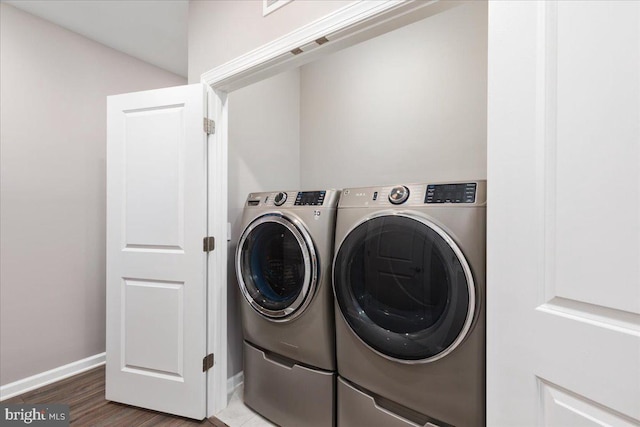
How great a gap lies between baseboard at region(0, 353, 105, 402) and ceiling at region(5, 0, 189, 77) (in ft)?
8.47

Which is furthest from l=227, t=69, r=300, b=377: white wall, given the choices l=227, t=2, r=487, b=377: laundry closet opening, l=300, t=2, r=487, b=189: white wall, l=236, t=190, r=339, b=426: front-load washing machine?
l=236, t=190, r=339, b=426: front-load washing machine

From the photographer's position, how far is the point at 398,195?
128cm

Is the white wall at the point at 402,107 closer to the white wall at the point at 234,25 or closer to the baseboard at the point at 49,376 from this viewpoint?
the white wall at the point at 234,25

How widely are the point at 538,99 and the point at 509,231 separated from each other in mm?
320

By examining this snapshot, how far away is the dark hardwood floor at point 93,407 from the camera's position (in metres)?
1.75

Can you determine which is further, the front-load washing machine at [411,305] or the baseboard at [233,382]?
the baseboard at [233,382]

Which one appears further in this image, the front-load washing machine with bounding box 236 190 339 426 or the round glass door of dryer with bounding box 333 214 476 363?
the front-load washing machine with bounding box 236 190 339 426

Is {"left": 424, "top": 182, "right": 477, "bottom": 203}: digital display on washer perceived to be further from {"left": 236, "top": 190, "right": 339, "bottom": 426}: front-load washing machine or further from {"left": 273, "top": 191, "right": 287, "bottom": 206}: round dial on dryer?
{"left": 273, "top": 191, "right": 287, "bottom": 206}: round dial on dryer

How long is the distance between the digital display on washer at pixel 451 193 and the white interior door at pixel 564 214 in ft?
1.08

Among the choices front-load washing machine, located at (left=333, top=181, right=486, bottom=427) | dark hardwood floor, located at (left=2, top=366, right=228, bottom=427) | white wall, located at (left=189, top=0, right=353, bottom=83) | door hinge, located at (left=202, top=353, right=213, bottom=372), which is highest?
white wall, located at (left=189, top=0, right=353, bottom=83)

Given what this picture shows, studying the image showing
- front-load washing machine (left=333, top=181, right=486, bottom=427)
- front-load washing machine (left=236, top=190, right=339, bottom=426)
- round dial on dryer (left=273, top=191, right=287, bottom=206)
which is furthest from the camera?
round dial on dryer (left=273, top=191, right=287, bottom=206)

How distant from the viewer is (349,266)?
1398 millimetres

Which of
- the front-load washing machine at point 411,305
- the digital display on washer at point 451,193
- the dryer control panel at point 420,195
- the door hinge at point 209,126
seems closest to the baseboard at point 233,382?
the front-load washing machine at point 411,305

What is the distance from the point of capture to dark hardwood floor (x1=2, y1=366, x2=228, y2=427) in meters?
1.75
